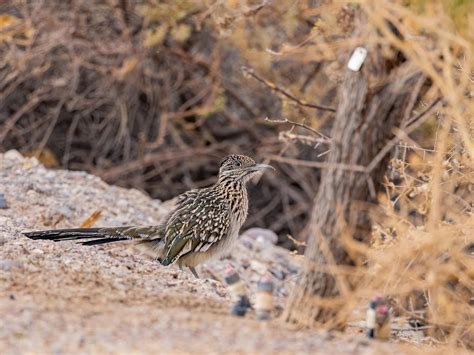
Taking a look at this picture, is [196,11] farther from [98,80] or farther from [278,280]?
[278,280]

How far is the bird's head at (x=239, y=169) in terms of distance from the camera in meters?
7.91

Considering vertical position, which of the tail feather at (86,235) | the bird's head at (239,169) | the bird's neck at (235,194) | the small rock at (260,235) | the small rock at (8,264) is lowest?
the small rock at (260,235)

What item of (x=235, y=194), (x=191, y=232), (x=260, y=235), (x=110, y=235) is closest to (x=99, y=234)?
(x=110, y=235)

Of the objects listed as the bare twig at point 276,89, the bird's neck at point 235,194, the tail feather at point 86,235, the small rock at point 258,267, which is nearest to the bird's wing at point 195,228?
the bird's neck at point 235,194

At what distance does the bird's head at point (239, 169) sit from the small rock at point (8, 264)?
2375mm

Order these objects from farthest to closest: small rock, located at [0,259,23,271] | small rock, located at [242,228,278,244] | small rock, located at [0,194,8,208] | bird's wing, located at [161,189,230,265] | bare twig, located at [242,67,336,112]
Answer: small rock, located at [242,228,278,244] → small rock, located at [0,194,8,208] → bare twig, located at [242,67,336,112] → bird's wing, located at [161,189,230,265] → small rock, located at [0,259,23,271]

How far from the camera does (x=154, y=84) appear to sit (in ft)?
40.6

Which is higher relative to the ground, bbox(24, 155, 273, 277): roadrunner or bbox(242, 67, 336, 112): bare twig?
bbox(242, 67, 336, 112): bare twig

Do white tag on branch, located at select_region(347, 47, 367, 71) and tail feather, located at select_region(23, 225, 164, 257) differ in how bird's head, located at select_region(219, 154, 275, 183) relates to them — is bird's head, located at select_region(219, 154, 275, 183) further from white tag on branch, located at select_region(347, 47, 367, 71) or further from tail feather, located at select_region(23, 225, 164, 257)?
white tag on branch, located at select_region(347, 47, 367, 71)

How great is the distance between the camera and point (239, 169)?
794 cm

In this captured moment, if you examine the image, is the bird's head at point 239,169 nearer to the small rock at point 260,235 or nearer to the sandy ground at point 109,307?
the sandy ground at point 109,307

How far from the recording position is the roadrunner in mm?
7145

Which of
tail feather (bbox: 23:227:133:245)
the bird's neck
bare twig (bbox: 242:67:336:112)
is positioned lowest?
tail feather (bbox: 23:227:133:245)

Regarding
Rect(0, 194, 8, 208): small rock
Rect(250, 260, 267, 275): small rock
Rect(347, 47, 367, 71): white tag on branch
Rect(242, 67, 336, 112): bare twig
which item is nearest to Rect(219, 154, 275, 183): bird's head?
Rect(242, 67, 336, 112): bare twig
